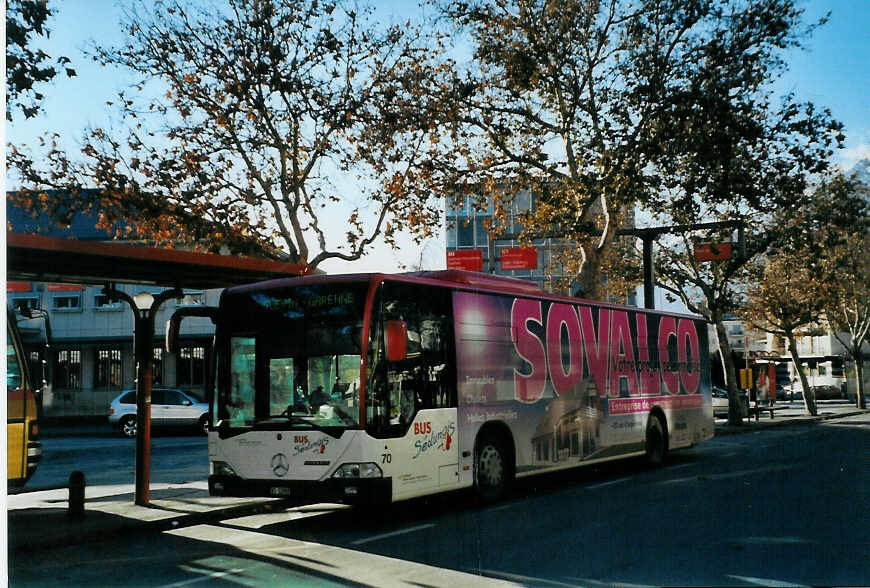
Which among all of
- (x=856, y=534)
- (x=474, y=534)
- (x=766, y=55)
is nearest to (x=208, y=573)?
(x=474, y=534)

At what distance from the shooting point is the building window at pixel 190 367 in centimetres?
5091

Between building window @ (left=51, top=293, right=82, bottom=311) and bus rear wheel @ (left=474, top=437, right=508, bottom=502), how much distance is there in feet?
136

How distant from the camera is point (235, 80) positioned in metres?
18.2

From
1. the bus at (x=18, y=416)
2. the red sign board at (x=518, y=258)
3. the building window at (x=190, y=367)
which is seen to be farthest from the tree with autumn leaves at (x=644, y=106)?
the building window at (x=190, y=367)

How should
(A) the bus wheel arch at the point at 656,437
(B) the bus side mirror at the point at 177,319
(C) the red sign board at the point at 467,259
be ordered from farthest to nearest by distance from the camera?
(C) the red sign board at the point at 467,259 < (A) the bus wheel arch at the point at 656,437 < (B) the bus side mirror at the point at 177,319

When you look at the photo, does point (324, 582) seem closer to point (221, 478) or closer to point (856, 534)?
A: point (221, 478)

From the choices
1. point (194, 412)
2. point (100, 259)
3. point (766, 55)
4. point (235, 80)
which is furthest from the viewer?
point (194, 412)

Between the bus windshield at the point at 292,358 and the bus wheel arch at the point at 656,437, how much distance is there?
29.5 ft

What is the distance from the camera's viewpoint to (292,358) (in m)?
11.6

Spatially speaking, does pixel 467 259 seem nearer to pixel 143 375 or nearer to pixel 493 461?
pixel 493 461

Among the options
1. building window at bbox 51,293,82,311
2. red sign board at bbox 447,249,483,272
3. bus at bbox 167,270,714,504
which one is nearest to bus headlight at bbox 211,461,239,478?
bus at bbox 167,270,714,504

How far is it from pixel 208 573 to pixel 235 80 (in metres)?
11.6

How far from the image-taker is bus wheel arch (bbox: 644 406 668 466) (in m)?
18.8

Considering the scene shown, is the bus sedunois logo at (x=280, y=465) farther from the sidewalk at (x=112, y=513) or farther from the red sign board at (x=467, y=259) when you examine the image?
the red sign board at (x=467, y=259)
